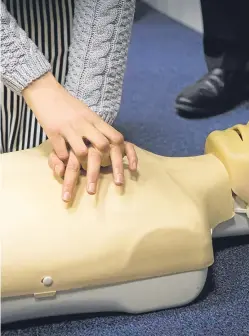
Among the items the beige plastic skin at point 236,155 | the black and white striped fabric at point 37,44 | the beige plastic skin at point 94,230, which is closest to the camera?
the beige plastic skin at point 94,230

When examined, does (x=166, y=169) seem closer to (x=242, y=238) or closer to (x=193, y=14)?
(x=242, y=238)

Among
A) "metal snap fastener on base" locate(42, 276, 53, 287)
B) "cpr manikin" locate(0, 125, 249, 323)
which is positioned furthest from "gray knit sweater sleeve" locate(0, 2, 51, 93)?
"metal snap fastener on base" locate(42, 276, 53, 287)

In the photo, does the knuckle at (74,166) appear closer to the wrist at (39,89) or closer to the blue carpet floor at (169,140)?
the wrist at (39,89)

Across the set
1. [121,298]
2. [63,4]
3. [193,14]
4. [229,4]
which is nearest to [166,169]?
[121,298]

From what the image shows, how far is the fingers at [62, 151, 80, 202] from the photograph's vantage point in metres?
0.72

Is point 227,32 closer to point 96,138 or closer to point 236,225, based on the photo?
point 236,225

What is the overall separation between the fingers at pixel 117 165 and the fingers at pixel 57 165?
6 cm

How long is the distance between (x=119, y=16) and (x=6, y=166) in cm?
27

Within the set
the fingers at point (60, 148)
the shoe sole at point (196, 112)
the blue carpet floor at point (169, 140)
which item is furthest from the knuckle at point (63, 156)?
the shoe sole at point (196, 112)

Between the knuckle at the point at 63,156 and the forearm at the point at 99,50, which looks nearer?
the knuckle at the point at 63,156

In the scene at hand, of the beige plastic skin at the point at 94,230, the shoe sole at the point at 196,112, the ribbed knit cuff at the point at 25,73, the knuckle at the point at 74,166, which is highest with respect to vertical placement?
the ribbed knit cuff at the point at 25,73

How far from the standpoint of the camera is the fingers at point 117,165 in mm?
734

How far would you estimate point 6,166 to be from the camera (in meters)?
0.77

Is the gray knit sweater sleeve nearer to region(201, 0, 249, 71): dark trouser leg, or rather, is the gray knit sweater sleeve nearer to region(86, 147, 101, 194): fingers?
region(86, 147, 101, 194): fingers
